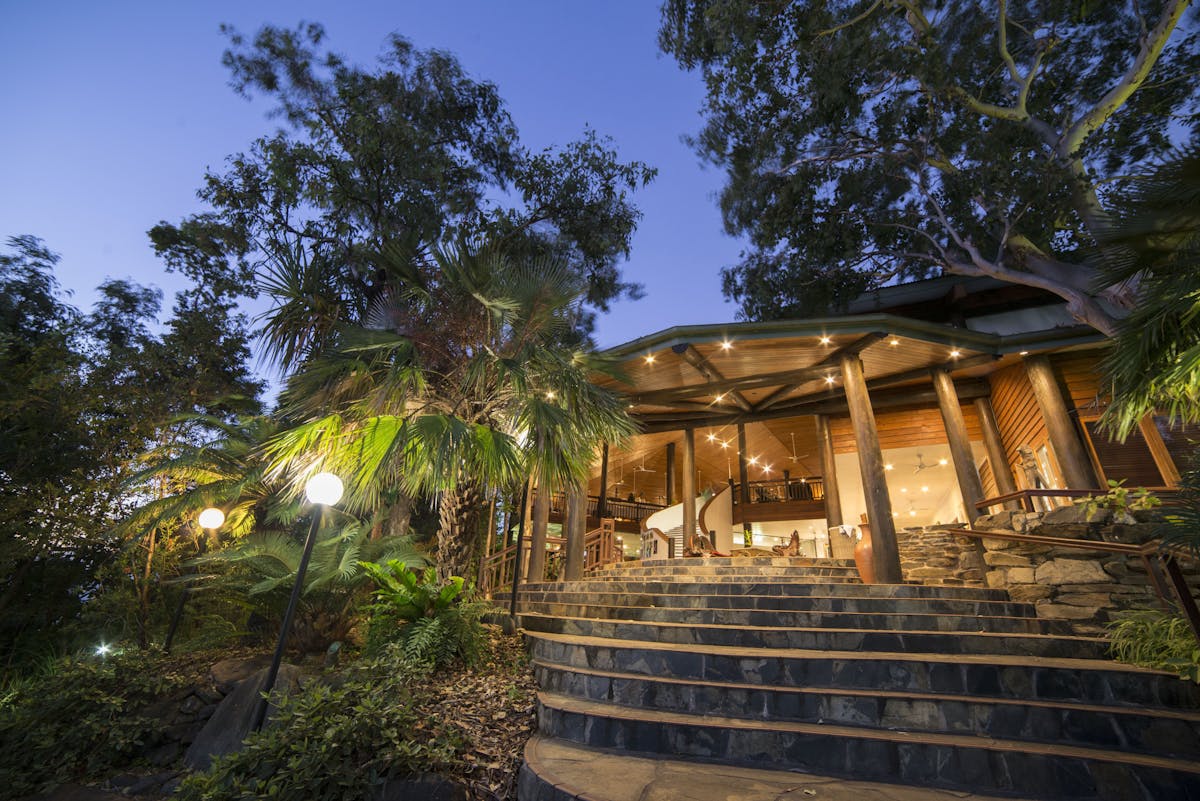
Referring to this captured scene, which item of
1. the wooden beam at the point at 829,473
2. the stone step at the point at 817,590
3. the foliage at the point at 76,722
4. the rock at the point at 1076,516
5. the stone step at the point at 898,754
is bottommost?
the foliage at the point at 76,722

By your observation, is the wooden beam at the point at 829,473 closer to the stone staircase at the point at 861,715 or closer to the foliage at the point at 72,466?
the stone staircase at the point at 861,715

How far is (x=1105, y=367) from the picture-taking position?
3502 millimetres

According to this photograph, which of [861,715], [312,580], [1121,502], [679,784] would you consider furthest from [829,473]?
[312,580]

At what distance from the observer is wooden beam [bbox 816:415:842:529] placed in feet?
37.1

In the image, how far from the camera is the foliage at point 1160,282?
110 inches

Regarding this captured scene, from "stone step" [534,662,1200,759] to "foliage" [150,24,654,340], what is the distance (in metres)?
9.84

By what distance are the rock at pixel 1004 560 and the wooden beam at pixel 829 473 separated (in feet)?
17.5

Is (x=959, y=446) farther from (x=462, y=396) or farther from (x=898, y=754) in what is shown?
(x=462, y=396)

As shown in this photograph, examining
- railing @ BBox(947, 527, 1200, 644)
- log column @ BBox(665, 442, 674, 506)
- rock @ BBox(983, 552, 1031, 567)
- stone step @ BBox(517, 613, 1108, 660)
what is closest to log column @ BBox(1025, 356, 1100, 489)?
rock @ BBox(983, 552, 1031, 567)

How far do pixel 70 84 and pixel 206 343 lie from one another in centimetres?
2232

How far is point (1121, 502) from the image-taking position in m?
4.16

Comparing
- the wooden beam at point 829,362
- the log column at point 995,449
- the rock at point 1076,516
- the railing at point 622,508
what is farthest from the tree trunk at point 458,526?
the railing at point 622,508

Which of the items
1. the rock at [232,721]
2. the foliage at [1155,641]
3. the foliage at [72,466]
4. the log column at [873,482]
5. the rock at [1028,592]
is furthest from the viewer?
the foliage at [72,466]

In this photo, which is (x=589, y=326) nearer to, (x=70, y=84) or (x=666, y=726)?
(x=666, y=726)
